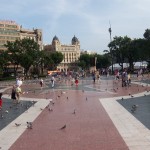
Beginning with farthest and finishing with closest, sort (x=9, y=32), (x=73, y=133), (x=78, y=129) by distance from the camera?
(x=9, y=32) < (x=78, y=129) < (x=73, y=133)

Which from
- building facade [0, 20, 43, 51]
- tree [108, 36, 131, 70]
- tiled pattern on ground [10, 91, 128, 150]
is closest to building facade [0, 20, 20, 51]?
building facade [0, 20, 43, 51]

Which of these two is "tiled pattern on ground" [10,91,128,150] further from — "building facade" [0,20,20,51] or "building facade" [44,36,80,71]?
"building facade" [44,36,80,71]

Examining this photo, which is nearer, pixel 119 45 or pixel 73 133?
pixel 73 133

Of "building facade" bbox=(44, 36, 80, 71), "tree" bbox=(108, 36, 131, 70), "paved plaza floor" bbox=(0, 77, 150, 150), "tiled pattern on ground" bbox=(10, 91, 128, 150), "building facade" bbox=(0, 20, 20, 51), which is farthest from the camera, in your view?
"building facade" bbox=(44, 36, 80, 71)

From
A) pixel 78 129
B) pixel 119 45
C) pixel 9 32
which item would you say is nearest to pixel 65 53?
pixel 9 32

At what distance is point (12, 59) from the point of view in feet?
298

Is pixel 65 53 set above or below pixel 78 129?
above

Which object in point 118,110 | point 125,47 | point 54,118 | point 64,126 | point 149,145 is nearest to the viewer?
point 149,145

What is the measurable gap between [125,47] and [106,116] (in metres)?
82.9

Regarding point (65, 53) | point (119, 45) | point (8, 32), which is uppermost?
point (8, 32)

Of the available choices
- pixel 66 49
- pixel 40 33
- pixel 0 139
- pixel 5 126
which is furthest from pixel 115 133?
Answer: pixel 66 49

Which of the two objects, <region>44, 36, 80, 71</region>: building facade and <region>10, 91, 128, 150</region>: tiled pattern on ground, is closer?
<region>10, 91, 128, 150</region>: tiled pattern on ground

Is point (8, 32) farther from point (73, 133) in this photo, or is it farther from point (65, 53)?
point (73, 133)

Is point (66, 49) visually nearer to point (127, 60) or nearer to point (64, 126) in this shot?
point (127, 60)
